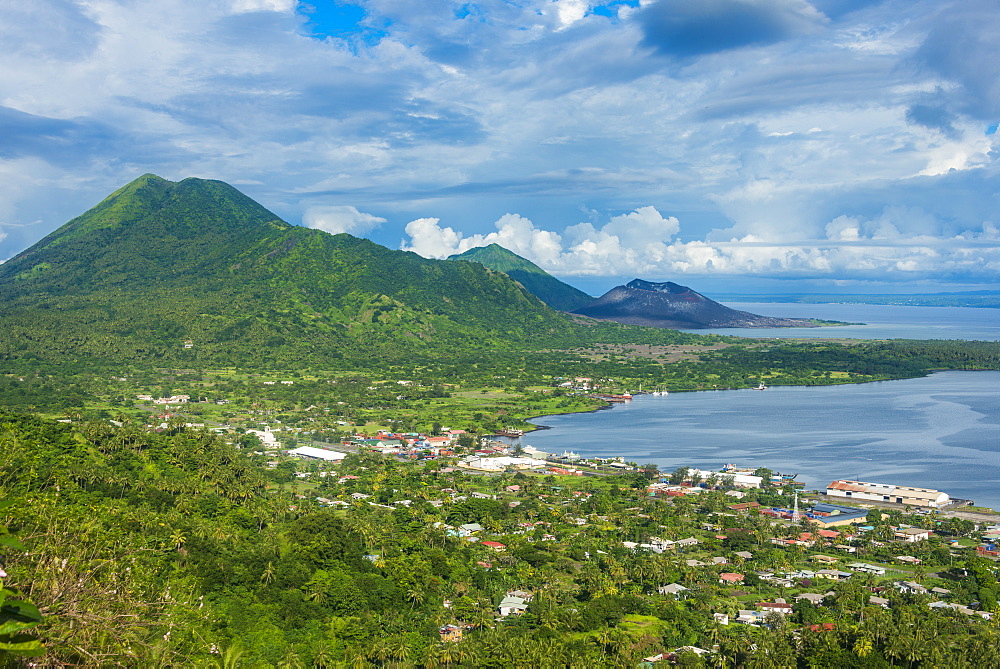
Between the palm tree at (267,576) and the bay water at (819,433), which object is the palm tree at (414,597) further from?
the bay water at (819,433)

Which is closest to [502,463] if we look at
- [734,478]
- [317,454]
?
[317,454]

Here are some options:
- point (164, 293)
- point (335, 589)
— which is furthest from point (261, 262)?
point (335, 589)

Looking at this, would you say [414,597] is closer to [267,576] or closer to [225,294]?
[267,576]

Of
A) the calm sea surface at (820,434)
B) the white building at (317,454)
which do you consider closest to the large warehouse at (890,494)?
the calm sea surface at (820,434)

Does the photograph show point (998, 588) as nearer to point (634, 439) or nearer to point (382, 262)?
point (634, 439)

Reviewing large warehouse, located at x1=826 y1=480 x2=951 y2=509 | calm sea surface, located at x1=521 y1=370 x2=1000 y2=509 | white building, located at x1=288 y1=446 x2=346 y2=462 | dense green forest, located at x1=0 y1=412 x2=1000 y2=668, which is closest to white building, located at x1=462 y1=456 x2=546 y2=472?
calm sea surface, located at x1=521 y1=370 x2=1000 y2=509

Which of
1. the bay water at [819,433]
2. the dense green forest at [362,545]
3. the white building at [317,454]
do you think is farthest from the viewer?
the white building at [317,454]

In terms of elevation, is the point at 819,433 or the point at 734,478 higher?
the point at 819,433
